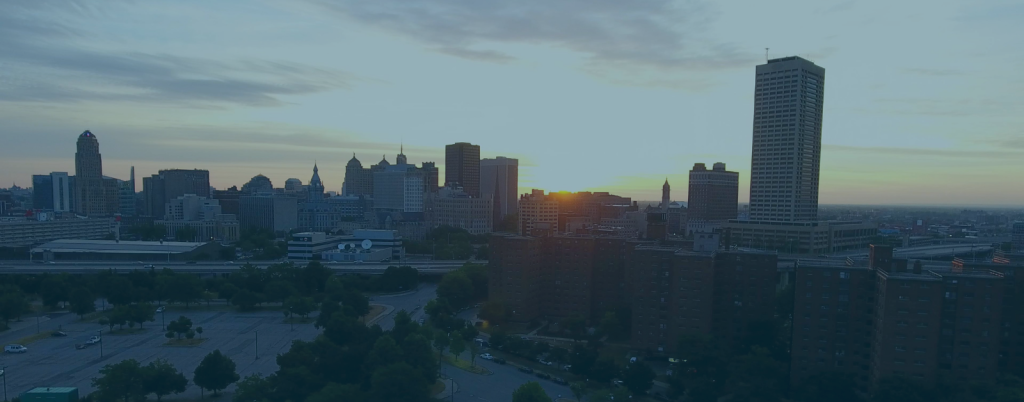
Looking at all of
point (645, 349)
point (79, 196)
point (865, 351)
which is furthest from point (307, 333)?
point (79, 196)

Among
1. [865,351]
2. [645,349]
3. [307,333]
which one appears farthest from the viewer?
[307,333]

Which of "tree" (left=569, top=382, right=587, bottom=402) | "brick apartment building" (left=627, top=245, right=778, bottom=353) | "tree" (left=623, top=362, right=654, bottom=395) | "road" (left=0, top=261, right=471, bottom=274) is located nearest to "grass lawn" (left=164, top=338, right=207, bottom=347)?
"road" (left=0, top=261, right=471, bottom=274)

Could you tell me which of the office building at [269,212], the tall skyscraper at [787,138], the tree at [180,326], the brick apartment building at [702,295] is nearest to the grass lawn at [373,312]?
the tree at [180,326]

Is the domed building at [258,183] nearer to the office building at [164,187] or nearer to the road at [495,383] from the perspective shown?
the office building at [164,187]

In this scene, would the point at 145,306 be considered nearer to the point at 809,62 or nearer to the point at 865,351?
the point at 865,351

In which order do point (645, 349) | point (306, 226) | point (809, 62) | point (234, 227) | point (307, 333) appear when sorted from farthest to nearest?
point (306, 226) → point (234, 227) → point (809, 62) → point (307, 333) → point (645, 349)

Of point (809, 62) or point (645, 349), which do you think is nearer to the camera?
point (645, 349)

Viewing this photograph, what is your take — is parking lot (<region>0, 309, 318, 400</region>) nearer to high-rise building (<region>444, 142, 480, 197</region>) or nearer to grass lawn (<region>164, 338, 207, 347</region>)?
grass lawn (<region>164, 338, 207, 347</region>)
